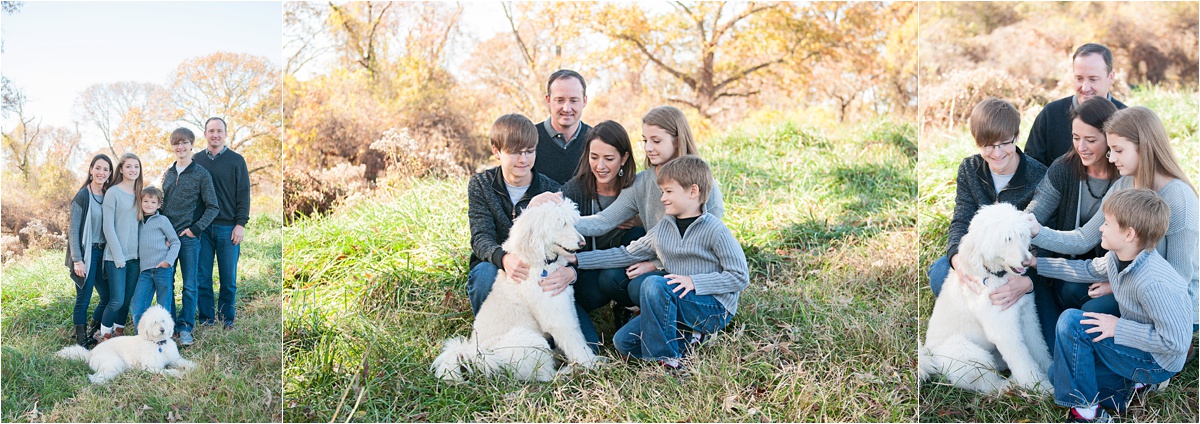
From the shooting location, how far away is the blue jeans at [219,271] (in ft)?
9.51

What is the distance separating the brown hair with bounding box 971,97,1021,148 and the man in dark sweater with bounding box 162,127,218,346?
288cm

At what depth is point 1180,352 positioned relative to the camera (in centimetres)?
262

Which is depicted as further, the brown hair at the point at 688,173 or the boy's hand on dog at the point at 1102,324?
the brown hair at the point at 688,173

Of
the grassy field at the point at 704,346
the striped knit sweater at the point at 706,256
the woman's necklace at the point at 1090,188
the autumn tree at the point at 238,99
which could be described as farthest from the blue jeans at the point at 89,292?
the woman's necklace at the point at 1090,188

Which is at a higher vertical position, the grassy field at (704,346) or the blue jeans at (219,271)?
the blue jeans at (219,271)

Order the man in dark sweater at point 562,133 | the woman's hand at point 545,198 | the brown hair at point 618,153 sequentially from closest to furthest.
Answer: the woman's hand at point 545,198, the brown hair at point 618,153, the man in dark sweater at point 562,133

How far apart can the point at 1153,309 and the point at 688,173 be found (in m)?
1.66

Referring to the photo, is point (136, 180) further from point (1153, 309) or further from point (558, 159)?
point (1153, 309)

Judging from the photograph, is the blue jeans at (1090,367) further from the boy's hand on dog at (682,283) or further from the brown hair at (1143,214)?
the boy's hand on dog at (682,283)

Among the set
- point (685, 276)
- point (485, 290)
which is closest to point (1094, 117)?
point (685, 276)

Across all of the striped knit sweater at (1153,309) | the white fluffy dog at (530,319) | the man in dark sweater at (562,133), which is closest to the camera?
the striped knit sweater at (1153,309)

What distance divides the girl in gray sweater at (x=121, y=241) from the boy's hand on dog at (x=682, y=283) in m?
2.01

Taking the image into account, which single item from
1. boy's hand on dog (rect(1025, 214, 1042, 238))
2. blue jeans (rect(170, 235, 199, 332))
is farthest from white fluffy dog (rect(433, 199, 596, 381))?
boy's hand on dog (rect(1025, 214, 1042, 238))

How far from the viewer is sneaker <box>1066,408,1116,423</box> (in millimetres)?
2693
